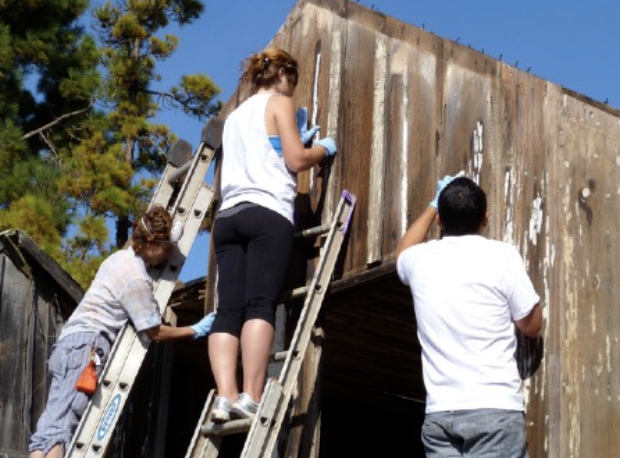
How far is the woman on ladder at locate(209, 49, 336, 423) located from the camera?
550 centimetres

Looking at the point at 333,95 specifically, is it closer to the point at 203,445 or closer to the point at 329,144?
the point at 329,144

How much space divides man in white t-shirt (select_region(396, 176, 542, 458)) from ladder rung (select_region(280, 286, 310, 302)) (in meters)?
1.07

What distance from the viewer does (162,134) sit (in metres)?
21.5

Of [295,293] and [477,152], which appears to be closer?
[477,152]

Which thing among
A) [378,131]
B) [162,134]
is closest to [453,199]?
[378,131]

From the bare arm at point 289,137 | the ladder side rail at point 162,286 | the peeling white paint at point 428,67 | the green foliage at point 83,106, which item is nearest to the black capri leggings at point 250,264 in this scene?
the bare arm at point 289,137

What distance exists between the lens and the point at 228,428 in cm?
546

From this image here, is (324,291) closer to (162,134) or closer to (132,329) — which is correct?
(132,329)

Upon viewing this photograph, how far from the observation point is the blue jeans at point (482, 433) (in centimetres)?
439

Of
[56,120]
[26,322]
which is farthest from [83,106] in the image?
[26,322]

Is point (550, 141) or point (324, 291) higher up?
point (550, 141)

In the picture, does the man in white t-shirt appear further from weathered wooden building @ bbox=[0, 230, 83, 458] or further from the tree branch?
the tree branch

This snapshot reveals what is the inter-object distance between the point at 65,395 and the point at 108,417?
328 mm

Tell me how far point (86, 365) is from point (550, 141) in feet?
8.74
